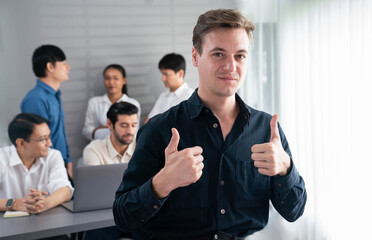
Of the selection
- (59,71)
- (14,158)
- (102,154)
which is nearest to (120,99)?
(59,71)

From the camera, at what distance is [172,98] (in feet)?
15.1

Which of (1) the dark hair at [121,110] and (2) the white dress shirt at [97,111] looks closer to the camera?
(1) the dark hair at [121,110]

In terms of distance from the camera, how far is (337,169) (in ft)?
10.2

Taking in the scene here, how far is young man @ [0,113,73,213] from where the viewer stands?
9.08 ft

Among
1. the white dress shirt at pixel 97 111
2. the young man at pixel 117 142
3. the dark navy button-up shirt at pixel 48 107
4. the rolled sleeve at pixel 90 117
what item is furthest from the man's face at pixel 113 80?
the young man at pixel 117 142

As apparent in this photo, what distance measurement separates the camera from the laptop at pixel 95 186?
7.82 ft

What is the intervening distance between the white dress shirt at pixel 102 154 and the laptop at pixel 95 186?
0.91m

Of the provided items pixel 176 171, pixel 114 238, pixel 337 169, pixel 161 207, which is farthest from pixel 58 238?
pixel 337 169

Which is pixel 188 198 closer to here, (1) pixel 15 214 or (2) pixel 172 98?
(1) pixel 15 214

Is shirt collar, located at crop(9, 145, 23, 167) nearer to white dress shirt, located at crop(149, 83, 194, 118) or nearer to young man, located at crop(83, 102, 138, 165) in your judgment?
young man, located at crop(83, 102, 138, 165)

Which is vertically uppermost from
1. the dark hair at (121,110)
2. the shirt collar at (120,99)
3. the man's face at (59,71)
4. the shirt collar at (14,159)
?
the man's face at (59,71)

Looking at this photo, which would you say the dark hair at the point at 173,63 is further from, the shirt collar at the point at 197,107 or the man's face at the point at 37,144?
the shirt collar at the point at 197,107

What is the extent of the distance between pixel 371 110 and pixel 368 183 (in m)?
0.52

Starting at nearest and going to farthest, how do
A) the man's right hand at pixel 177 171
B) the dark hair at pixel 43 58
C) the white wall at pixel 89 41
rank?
the man's right hand at pixel 177 171 < the dark hair at pixel 43 58 < the white wall at pixel 89 41
